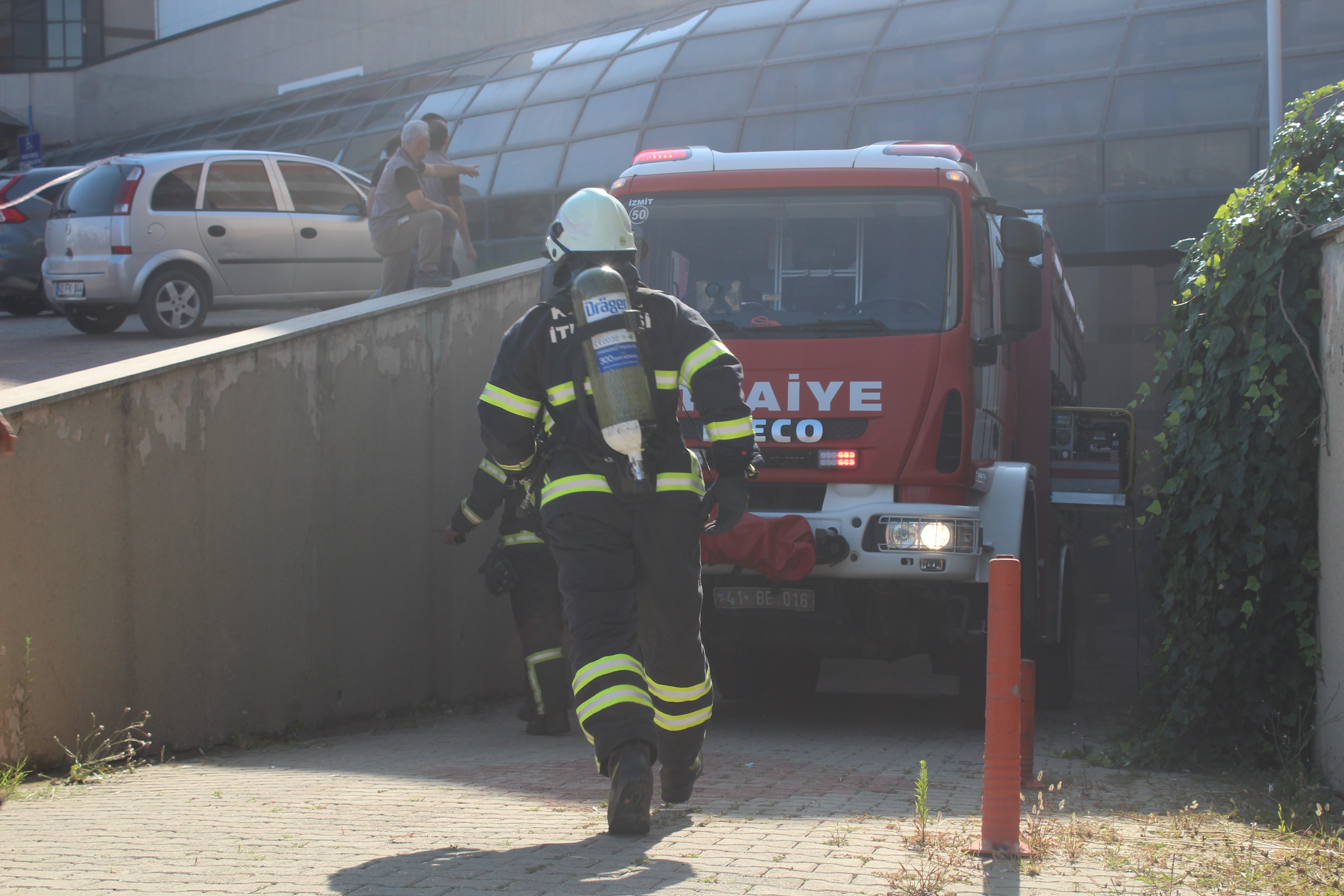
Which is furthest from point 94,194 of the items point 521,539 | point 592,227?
point 592,227

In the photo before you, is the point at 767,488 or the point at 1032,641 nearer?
the point at 767,488

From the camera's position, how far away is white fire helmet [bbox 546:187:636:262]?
4.20 m

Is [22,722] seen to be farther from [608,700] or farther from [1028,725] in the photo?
[1028,725]

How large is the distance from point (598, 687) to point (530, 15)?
28.5 m

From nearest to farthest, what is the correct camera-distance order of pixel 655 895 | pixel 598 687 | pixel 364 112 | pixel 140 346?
pixel 655 895, pixel 598 687, pixel 140 346, pixel 364 112

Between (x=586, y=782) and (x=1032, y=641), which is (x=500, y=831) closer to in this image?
(x=586, y=782)

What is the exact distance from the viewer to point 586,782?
4957 mm

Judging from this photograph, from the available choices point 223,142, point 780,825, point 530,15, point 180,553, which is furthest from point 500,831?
point 530,15

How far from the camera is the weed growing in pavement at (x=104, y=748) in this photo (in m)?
4.98

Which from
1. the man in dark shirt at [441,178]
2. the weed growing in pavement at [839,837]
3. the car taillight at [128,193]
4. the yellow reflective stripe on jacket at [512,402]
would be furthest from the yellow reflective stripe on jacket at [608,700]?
the car taillight at [128,193]

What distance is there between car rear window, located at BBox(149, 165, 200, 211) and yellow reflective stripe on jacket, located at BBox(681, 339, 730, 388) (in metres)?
7.63

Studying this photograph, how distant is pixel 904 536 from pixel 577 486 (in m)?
2.50

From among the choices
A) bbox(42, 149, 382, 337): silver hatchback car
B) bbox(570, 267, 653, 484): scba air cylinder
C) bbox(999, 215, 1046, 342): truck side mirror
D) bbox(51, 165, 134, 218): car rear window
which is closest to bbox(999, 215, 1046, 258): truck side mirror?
bbox(999, 215, 1046, 342): truck side mirror

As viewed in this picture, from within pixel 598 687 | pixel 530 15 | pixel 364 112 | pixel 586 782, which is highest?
pixel 530 15
